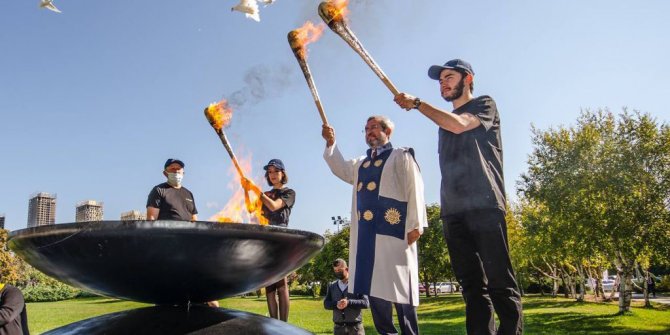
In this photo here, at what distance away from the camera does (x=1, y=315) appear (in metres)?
4.07

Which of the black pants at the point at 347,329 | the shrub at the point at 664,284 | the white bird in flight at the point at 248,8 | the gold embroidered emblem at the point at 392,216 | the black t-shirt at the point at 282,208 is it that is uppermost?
the white bird in flight at the point at 248,8

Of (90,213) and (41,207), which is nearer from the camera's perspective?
(90,213)

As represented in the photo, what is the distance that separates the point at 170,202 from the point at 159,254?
4645mm

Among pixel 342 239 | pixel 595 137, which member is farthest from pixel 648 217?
pixel 342 239

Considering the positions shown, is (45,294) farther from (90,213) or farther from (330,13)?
(330,13)

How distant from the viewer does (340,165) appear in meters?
4.87

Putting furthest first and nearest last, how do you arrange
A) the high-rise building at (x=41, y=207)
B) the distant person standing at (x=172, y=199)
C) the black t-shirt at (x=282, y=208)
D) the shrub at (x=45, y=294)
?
1. the high-rise building at (x=41, y=207)
2. the shrub at (x=45, y=294)
3. the black t-shirt at (x=282, y=208)
4. the distant person standing at (x=172, y=199)

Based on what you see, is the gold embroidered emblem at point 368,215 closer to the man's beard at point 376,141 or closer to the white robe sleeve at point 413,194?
the white robe sleeve at point 413,194

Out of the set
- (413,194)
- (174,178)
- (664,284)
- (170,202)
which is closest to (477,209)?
(413,194)

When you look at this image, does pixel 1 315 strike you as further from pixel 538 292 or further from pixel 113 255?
pixel 538 292

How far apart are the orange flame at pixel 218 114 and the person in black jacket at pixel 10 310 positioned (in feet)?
8.65

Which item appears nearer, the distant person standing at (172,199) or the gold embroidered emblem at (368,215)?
the gold embroidered emblem at (368,215)

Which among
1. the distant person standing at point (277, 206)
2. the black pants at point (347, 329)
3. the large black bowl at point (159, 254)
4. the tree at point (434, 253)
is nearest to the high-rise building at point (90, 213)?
the large black bowl at point (159, 254)

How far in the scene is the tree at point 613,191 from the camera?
70.2 ft
